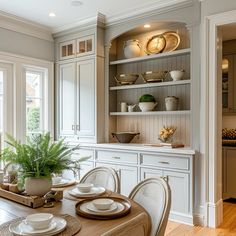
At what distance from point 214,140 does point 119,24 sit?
7.12 ft

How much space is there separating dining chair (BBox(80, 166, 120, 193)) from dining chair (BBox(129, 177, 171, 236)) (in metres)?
0.38

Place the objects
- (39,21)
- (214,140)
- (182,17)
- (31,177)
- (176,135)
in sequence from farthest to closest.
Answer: (39,21) < (176,135) < (182,17) < (214,140) < (31,177)

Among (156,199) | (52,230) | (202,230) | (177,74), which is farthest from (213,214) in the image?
(52,230)

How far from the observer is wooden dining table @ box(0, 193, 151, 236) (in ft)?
4.41

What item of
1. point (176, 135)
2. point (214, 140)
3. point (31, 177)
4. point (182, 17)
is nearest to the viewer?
point (31, 177)

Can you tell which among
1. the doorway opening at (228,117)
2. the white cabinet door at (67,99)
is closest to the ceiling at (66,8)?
the white cabinet door at (67,99)

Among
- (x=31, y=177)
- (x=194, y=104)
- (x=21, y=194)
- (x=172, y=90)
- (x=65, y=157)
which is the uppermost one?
(x=172, y=90)

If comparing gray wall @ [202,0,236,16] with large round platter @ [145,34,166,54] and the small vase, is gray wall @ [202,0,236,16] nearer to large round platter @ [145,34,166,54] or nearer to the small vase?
large round platter @ [145,34,166,54]

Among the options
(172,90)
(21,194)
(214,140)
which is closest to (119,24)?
(172,90)

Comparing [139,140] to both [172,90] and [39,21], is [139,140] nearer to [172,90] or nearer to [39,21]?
[172,90]

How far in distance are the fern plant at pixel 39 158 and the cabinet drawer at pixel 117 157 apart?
1.85m

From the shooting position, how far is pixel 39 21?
13.7ft

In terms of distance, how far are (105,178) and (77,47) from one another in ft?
8.58

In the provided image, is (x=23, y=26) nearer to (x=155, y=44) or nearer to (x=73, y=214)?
(x=155, y=44)
